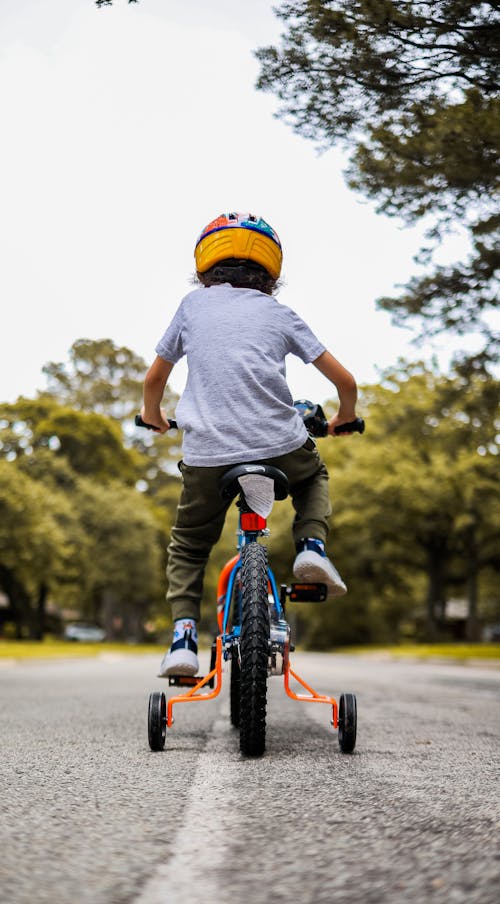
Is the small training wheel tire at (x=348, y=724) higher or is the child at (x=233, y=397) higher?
the child at (x=233, y=397)

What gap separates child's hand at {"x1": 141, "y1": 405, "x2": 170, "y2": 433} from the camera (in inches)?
176

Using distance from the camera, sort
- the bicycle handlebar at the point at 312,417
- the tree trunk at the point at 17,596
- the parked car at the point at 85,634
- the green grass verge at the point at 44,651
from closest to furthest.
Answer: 1. the bicycle handlebar at the point at 312,417
2. the green grass verge at the point at 44,651
3. the tree trunk at the point at 17,596
4. the parked car at the point at 85,634

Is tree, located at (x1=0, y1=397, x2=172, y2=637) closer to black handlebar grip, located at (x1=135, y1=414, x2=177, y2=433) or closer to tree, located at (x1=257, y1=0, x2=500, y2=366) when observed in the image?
tree, located at (x1=257, y1=0, x2=500, y2=366)

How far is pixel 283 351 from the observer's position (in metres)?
4.05

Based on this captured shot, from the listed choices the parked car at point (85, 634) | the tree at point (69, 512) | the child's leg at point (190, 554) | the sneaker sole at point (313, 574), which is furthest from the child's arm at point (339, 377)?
the parked car at point (85, 634)

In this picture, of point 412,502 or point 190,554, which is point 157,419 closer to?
point 190,554

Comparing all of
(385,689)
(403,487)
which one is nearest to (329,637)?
(403,487)

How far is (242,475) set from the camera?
3.71m

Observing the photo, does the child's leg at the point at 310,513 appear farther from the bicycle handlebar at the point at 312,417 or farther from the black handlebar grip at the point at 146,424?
the black handlebar grip at the point at 146,424

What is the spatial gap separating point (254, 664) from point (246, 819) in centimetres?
117

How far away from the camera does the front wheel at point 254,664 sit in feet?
11.3

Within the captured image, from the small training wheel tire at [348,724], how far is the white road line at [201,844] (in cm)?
53

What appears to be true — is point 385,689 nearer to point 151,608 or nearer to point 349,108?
point 349,108

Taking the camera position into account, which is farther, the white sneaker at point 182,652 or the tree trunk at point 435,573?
the tree trunk at point 435,573
